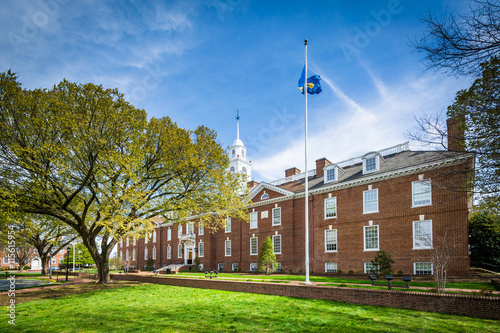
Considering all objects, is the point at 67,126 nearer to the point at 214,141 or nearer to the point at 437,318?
the point at 214,141

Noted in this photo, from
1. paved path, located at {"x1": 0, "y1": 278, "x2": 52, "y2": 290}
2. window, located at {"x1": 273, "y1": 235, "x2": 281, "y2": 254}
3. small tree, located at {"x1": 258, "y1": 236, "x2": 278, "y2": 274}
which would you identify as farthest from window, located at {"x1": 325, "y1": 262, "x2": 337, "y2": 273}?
paved path, located at {"x1": 0, "y1": 278, "x2": 52, "y2": 290}

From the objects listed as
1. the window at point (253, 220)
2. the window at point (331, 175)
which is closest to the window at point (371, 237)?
the window at point (331, 175)

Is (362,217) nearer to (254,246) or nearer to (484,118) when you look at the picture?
(254,246)

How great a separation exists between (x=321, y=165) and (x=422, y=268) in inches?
559

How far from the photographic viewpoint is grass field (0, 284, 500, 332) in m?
8.91

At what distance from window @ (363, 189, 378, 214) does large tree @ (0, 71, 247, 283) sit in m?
11.4

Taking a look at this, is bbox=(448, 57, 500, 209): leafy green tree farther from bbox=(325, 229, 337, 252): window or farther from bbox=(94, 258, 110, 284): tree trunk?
bbox=(94, 258, 110, 284): tree trunk

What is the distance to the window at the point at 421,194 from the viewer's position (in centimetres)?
2386

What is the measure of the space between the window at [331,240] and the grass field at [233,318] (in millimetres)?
16267

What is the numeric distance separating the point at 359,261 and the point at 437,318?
59.2 feet

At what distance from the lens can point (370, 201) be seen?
27469 mm

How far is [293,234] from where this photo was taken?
33438mm

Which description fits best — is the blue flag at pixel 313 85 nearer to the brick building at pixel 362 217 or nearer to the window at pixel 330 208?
the brick building at pixel 362 217

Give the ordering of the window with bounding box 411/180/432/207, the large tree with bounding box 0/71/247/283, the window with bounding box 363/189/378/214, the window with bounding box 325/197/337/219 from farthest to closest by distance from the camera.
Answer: the window with bounding box 325/197/337/219 → the window with bounding box 363/189/378/214 → the window with bounding box 411/180/432/207 → the large tree with bounding box 0/71/247/283
